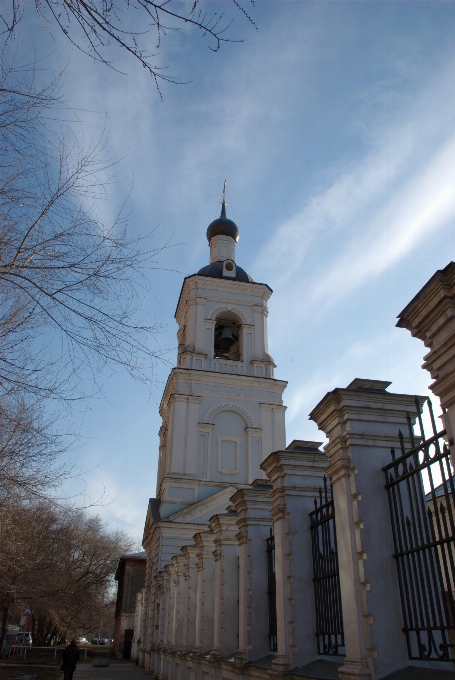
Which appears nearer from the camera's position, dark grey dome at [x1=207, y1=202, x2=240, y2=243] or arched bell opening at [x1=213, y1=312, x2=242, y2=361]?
arched bell opening at [x1=213, y1=312, x2=242, y2=361]

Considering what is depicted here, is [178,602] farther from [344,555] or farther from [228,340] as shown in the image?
[228,340]

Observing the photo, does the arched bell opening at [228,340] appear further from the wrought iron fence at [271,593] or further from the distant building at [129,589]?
the distant building at [129,589]

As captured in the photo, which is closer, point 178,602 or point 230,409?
point 178,602

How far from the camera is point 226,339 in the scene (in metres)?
26.8

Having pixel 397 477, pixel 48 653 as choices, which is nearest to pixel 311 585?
pixel 397 477

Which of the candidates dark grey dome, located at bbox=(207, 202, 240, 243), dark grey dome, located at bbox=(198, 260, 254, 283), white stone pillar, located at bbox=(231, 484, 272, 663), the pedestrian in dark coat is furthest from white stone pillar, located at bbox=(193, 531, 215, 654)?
dark grey dome, located at bbox=(207, 202, 240, 243)

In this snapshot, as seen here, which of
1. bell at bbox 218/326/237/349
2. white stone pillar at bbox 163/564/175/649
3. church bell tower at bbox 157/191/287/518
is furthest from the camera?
bell at bbox 218/326/237/349

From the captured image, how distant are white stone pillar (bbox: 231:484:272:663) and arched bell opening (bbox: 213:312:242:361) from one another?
1817cm

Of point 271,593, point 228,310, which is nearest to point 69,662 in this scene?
point 271,593

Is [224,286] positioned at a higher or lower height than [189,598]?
higher

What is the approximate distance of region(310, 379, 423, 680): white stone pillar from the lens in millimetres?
4852

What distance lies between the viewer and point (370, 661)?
15.7 feet

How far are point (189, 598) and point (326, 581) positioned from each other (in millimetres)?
7176

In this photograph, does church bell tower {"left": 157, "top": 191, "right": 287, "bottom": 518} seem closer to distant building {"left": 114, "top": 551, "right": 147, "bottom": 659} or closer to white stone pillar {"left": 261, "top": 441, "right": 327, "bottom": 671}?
distant building {"left": 114, "top": 551, "right": 147, "bottom": 659}
